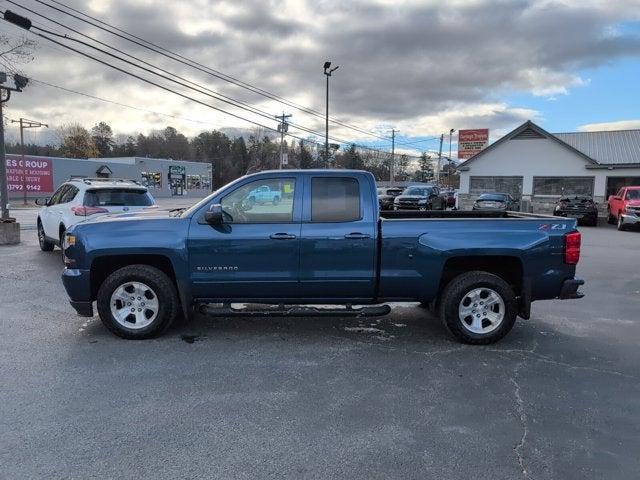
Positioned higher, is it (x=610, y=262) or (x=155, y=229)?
(x=155, y=229)

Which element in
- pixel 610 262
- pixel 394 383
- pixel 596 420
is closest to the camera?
pixel 596 420

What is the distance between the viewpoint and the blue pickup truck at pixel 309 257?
209 inches

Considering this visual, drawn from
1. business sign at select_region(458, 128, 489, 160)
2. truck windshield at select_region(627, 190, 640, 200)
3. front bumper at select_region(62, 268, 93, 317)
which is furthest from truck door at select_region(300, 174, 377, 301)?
business sign at select_region(458, 128, 489, 160)

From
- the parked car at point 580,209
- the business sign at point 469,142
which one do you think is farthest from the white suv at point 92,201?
the business sign at point 469,142

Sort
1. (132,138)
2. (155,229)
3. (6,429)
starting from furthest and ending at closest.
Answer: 1. (132,138)
2. (155,229)
3. (6,429)

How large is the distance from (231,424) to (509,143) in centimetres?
3306

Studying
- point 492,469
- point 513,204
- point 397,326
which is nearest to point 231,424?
point 492,469

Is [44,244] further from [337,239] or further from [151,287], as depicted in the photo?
[337,239]

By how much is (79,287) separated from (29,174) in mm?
41778

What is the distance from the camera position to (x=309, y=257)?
531 centimetres

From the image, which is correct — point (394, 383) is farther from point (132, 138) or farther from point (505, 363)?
point (132, 138)

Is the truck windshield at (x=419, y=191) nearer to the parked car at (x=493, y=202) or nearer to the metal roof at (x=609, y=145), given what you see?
the parked car at (x=493, y=202)

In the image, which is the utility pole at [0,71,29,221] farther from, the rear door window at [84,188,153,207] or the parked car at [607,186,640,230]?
the parked car at [607,186,640,230]

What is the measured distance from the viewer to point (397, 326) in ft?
20.2
